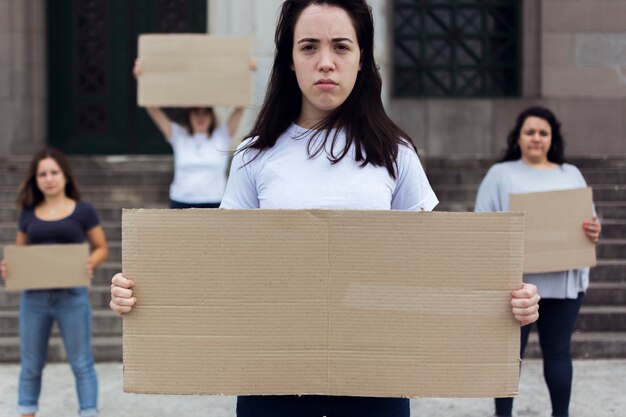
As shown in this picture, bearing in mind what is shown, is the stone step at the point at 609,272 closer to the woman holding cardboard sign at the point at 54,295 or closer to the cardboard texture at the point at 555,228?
the cardboard texture at the point at 555,228

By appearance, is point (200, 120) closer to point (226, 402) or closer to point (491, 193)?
point (226, 402)

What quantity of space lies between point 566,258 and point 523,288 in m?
2.61

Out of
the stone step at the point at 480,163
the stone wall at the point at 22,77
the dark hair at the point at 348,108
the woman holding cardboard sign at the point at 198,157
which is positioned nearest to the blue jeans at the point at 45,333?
the woman holding cardboard sign at the point at 198,157

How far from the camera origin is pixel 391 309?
6.95 ft

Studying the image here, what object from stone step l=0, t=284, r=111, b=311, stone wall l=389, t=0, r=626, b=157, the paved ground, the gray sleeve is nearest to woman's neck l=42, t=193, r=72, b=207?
the paved ground

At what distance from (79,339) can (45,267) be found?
46cm

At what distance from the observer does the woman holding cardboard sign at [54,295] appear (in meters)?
4.92

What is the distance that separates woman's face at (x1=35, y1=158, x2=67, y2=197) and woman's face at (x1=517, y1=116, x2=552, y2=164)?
271cm

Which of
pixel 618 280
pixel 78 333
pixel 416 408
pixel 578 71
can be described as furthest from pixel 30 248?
pixel 578 71

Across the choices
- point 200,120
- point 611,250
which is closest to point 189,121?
point 200,120

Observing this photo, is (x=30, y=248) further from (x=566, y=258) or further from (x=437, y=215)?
(x=437, y=215)

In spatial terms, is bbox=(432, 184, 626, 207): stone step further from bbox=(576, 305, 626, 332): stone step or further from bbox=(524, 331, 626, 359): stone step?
bbox=(524, 331, 626, 359): stone step

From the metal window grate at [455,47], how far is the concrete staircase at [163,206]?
6.50 feet

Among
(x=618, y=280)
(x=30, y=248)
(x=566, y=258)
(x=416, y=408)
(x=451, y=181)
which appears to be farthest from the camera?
(x=451, y=181)
